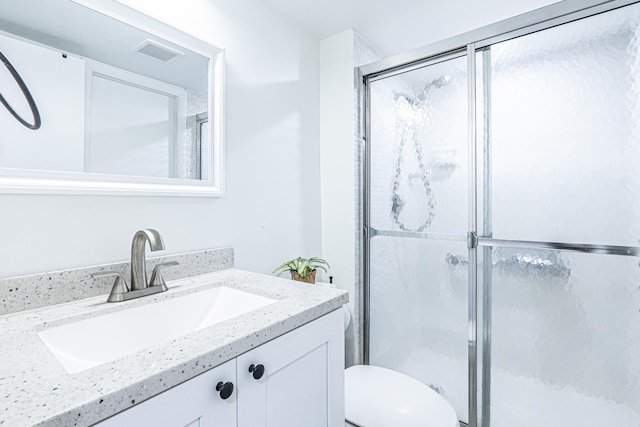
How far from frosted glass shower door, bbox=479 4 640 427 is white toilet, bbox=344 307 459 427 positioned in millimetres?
399

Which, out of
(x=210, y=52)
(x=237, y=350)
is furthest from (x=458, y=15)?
(x=237, y=350)

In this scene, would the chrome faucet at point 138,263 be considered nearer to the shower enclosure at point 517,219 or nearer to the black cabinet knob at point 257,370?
the black cabinet knob at point 257,370

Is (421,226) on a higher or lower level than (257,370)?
higher

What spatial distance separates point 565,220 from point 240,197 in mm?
1385

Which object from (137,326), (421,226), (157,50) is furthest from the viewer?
(421,226)

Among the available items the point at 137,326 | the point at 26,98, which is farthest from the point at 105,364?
the point at 26,98

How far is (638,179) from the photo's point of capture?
117cm

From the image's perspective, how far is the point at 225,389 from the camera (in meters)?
0.63

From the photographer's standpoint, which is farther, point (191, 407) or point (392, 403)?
point (392, 403)

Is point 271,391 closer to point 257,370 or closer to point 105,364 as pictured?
point 257,370

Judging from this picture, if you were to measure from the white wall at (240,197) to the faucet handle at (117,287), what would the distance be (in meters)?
0.08

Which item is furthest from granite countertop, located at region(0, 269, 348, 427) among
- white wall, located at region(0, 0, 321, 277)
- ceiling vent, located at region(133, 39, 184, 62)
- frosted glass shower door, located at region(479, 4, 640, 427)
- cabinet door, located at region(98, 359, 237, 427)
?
frosted glass shower door, located at region(479, 4, 640, 427)

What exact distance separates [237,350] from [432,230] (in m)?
1.26

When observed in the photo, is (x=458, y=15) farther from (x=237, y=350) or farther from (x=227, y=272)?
(x=237, y=350)
